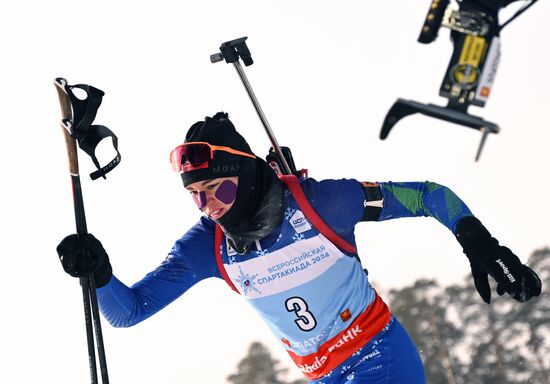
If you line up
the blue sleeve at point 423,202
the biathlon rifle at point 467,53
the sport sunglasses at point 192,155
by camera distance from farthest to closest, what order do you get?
the sport sunglasses at point 192,155 < the blue sleeve at point 423,202 < the biathlon rifle at point 467,53

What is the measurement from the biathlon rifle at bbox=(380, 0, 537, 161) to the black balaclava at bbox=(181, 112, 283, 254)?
1297 mm

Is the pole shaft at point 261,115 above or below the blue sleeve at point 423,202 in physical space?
above

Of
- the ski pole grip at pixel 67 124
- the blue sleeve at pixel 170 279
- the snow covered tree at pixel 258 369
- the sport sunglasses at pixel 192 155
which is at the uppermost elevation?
the ski pole grip at pixel 67 124

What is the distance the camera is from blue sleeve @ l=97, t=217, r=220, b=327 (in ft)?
19.4

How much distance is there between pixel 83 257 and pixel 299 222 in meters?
1.13

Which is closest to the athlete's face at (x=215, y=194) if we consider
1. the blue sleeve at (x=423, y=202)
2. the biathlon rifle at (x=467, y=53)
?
the blue sleeve at (x=423, y=202)

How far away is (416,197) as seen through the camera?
5695 millimetres

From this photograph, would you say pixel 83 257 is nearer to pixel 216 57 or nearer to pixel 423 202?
pixel 216 57

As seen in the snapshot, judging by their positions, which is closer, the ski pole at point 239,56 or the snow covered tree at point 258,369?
the ski pole at point 239,56

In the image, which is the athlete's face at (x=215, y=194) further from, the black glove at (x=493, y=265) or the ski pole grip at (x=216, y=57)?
the black glove at (x=493, y=265)

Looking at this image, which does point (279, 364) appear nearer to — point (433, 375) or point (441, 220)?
point (433, 375)

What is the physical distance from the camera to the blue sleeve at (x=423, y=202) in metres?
5.60

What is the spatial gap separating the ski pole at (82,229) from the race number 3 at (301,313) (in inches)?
39.1

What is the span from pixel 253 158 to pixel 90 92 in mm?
926
